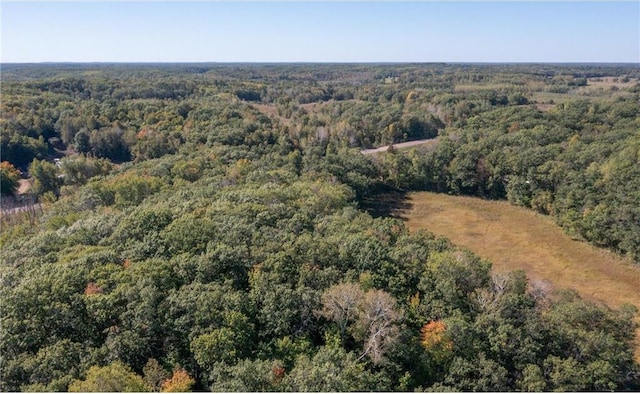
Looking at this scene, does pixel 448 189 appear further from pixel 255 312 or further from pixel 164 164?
pixel 255 312

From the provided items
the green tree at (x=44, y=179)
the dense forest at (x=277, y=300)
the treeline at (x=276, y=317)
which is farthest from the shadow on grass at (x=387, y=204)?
the green tree at (x=44, y=179)

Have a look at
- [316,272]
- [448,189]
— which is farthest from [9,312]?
[448,189]

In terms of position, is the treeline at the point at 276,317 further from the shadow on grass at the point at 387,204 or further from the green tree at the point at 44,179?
the green tree at the point at 44,179

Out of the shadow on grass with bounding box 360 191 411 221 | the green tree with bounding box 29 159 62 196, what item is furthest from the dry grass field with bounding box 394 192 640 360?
the green tree with bounding box 29 159 62 196

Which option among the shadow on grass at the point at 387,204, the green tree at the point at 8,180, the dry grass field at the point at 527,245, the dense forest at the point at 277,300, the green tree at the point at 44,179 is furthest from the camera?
the green tree at the point at 8,180

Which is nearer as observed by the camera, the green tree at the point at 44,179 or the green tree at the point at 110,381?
the green tree at the point at 110,381

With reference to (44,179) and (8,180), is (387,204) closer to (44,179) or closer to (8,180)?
(44,179)

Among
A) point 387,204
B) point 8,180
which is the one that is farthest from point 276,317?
point 8,180
